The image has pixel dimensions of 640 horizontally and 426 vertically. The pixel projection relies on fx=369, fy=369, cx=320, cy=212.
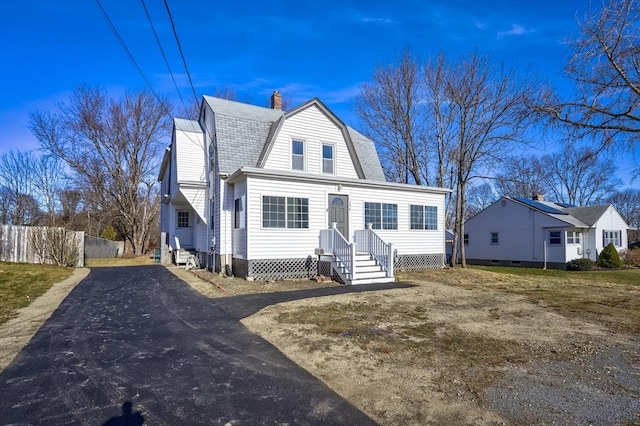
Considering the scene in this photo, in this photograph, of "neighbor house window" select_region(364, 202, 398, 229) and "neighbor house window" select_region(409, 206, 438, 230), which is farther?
→ "neighbor house window" select_region(409, 206, 438, 230)

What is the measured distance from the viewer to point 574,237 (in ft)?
88.7

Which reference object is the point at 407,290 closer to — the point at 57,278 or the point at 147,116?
the point at 57,278

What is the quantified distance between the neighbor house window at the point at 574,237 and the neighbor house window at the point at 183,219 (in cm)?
2599

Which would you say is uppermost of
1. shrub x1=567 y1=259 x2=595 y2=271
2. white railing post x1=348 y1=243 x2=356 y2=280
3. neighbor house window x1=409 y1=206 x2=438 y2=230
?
neighbor house window x1=409 y1=206 x2=438 y2=230

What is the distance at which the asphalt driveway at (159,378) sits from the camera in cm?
358

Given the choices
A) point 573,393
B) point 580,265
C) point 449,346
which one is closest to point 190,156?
point 449,346

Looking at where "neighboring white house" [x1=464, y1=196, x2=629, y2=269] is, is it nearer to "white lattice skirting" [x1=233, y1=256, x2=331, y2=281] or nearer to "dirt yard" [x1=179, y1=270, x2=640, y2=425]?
"dirt yard" [x1=179, y1=270, x2=640, y2=425]

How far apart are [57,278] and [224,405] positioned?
43.4 feet

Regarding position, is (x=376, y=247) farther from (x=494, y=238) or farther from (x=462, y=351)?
(x=494, y=238)

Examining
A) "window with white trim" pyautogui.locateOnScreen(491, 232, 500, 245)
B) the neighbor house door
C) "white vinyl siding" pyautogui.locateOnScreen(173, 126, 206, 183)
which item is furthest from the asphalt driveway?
"window with white trim" pyautogui.locateOnScreen(491, 232, 500, 245)

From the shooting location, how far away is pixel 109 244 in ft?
98.6

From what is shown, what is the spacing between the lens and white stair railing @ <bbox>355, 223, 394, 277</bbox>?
44.9 ft

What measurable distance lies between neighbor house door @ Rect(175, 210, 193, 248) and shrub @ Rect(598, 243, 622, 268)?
91.5 ft

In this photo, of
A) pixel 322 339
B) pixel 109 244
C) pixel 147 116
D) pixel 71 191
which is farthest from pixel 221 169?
pixel 71 191
